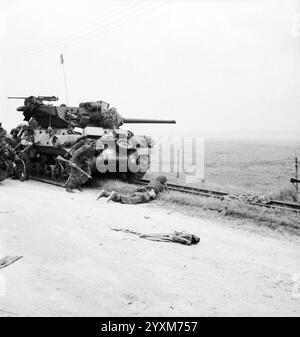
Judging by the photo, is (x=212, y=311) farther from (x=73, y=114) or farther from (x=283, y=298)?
(x=73, y=114)

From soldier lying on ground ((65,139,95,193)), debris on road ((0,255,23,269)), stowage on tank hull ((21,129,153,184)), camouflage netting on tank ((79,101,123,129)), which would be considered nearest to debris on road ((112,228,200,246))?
debris on road ((0,255,23,269))

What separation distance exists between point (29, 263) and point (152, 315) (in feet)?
6.86

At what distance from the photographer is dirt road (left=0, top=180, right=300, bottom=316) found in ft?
13.1

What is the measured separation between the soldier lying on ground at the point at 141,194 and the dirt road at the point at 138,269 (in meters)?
1.59

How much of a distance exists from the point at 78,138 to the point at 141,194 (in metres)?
3.37

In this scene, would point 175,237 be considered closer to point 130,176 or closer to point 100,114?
→ point 130,176

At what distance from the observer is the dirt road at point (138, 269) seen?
157 inches

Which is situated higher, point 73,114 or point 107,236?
point 73,114

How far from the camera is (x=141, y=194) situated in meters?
9.95

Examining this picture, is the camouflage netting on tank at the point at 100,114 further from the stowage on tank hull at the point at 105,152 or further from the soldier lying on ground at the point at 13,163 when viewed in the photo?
the soldier lying on ground at the point at 13,163

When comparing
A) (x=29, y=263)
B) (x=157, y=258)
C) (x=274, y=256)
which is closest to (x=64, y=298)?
(x=29, y=263)

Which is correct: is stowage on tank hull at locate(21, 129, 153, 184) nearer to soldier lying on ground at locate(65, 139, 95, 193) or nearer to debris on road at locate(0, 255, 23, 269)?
soldier lying on ground at locate(65, 139, 95, 193)

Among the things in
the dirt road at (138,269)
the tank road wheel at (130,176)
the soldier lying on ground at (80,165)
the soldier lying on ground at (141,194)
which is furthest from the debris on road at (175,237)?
the tank road wheel at (130,176)

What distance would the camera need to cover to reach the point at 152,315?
3783mm
